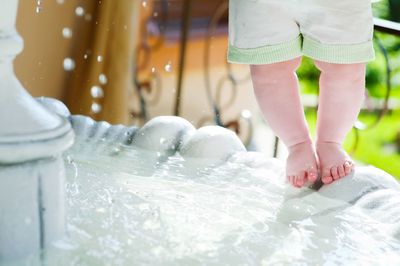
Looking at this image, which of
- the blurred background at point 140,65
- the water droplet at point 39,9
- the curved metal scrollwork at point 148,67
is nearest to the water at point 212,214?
the blurred background at point 140,65

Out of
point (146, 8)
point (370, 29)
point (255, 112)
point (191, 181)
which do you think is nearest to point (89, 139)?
point (191, 181)

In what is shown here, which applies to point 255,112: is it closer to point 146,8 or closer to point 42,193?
point 146,8

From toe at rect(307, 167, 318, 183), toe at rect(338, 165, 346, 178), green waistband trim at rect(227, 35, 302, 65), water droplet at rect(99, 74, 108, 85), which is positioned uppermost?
green waistband trim at rect(227, 35, 302, 65)

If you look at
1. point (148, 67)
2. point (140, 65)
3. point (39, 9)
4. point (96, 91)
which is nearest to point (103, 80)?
point (96, 91)

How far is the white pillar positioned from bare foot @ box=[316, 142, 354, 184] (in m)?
0.59

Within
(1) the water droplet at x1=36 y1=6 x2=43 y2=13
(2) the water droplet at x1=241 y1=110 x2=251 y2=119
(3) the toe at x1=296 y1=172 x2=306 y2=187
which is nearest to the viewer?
(3) the toe at x1=296 y1=172 x2=306 y2=187

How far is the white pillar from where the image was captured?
36.4 inches

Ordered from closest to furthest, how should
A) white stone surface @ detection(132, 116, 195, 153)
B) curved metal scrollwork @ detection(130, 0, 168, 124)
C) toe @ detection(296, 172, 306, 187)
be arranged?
toe @ detection(296, 172, 306, 187)
white stone surface @ detection(132, 116, 195, 153)
curved metal scrollwork @ detection(130, 0, 168, 124)

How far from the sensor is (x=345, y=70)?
5.04 ft

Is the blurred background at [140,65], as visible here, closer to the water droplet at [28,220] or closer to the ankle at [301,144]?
the ankle at [301,144]

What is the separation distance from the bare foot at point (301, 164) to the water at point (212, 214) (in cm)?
2

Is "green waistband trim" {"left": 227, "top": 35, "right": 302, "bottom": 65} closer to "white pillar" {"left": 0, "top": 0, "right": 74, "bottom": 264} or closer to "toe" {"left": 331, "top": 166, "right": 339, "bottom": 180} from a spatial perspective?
"toe" {"left": 331, "top": 166, "right": 339, "bottom": 180}

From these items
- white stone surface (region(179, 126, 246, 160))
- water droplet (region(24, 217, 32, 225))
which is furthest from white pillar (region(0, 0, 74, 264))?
white stone surface (region(179, 126, 246, 160))

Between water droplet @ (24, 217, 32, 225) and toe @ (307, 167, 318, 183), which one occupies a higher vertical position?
water droplet @ (24, 217, 32, 225)
